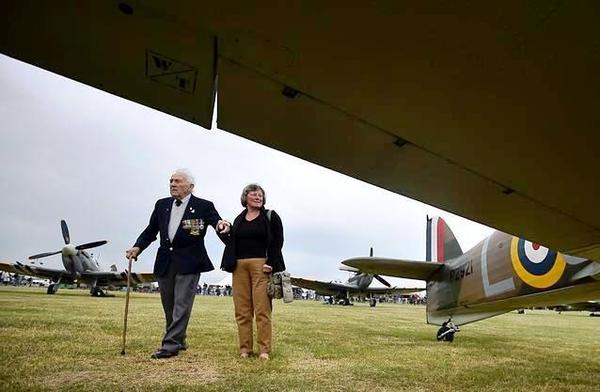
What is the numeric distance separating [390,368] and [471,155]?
261cm

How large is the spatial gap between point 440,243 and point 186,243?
6.99m

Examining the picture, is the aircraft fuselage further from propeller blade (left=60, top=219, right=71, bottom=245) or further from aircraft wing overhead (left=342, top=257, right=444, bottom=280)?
propeller blade (left=60, top=219, right=71, bottom=245)

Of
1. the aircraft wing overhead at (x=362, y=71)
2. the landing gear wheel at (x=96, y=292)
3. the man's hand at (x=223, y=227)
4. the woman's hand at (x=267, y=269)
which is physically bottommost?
the landing gear wheel at (x=96, y=292)

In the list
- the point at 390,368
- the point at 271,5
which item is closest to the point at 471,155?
the point at 271,5

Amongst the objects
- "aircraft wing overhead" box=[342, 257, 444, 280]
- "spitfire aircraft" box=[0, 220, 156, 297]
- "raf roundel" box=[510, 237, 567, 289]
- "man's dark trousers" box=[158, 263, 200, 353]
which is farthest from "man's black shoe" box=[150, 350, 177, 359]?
"spitfire aircraft" box=[0, 220, 156, 297]

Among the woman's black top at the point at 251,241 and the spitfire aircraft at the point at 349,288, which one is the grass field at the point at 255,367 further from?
the spitfire aircraft at the point at 349,288

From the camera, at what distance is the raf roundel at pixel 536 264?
16.0 feet

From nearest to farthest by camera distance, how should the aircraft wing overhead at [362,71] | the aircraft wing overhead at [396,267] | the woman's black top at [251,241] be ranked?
1. the aircraft wing overhead at [362,71]
2. the woman's black top at [251,241]
3. the aircraft wing overhead at [396,267]

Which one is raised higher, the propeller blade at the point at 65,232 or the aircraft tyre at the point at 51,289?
the propeller blade at the point at 65,232

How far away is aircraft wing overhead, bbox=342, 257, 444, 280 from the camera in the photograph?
661 cm

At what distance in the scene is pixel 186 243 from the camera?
13.1 ft

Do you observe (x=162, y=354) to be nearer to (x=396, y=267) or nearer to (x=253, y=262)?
(x=253, y=262)

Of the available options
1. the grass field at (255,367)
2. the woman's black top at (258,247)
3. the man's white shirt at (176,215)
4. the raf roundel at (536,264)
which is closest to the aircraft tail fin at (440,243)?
the raf roundel at (536,264)

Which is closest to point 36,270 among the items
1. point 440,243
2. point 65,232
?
point 65,232
